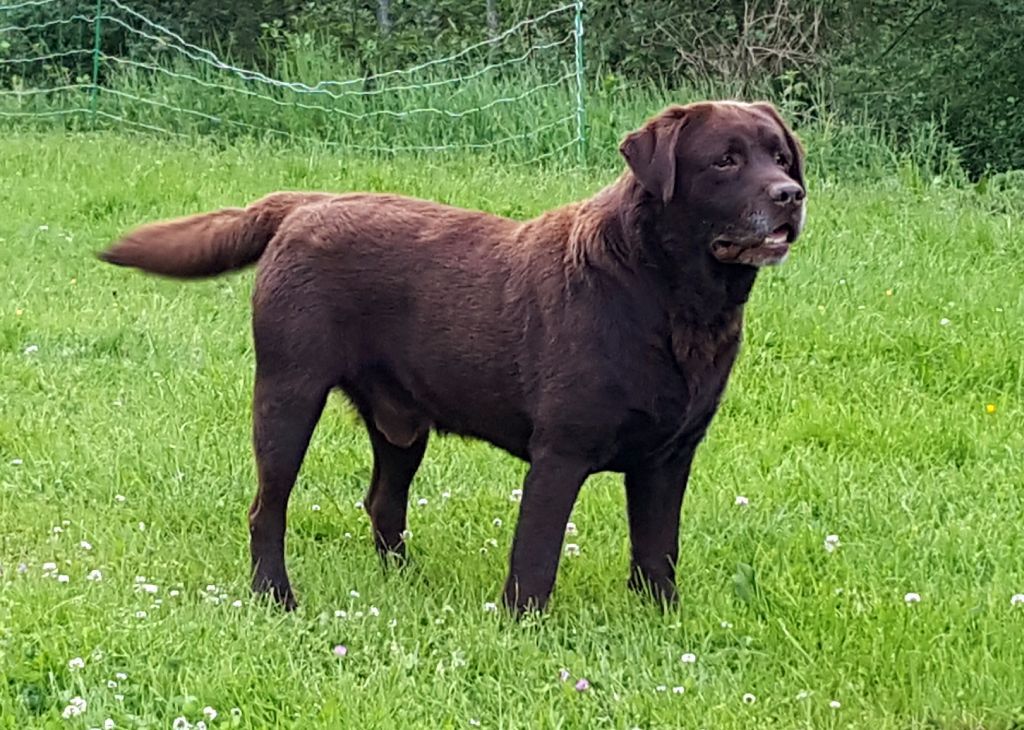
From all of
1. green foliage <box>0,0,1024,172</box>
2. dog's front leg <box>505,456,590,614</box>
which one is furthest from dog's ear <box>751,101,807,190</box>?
green foliage <box>0,0,1024,172</box>

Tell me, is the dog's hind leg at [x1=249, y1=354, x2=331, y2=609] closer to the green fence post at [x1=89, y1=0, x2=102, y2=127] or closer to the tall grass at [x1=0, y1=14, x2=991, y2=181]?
the tall grass at [x1=0, y1=14, x2=991, y2=181]

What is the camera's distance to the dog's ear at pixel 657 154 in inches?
166

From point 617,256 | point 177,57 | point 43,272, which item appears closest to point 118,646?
point 617,256

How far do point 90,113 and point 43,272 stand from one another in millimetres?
5347

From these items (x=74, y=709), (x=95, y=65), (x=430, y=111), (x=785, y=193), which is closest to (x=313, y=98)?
(x=430, y=111)

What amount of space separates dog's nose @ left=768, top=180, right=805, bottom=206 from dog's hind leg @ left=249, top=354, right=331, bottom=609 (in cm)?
147

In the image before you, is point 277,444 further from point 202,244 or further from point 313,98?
point 313,98

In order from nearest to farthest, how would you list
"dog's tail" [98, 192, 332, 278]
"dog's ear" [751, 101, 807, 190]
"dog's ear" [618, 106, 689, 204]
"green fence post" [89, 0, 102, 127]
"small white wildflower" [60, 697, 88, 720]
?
"small white wildflower" [60, 697, 88, 720], "dog's ear" [618, 106, 689, 204], "dog's ear" [751, 101, 807, 190], "dog's tail" [98, 192, 332, 278], "green fence post" [89, 0, 102, 127]

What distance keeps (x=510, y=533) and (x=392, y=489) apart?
1.50 ft

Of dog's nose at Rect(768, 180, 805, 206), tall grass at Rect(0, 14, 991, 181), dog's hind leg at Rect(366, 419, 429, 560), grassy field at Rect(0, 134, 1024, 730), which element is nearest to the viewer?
grassy field at Rect(0, 134, 1024, 730)

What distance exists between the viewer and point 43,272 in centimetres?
838

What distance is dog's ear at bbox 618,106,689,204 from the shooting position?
4.22 metres

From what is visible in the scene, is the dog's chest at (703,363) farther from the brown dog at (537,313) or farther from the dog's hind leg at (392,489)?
the dog's hind leg at (392,489)

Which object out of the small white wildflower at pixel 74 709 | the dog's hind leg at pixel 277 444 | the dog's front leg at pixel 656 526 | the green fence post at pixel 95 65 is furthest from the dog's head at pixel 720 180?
the green fence post at pixel 95 65
